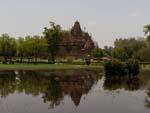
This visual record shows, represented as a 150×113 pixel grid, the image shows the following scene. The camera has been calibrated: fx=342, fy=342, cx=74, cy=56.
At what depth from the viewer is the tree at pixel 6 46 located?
84.4 metres

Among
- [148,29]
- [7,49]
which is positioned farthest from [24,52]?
[148,29]

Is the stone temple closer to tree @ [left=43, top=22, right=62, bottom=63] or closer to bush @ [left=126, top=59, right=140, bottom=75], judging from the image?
tree @ [left=43, top=22, right=62, bottom=63]

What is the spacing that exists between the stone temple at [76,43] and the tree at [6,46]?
21.9 metres

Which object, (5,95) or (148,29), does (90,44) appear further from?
(5,95)

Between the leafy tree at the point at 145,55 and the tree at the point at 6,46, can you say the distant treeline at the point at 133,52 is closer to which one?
the leafy tree at the point at 145,55

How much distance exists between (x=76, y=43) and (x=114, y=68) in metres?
70.8

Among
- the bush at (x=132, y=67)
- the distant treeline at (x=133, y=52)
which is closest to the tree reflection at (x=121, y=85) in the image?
the bush at (x=132, y=67)

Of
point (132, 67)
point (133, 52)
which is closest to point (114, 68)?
point (132, 67)

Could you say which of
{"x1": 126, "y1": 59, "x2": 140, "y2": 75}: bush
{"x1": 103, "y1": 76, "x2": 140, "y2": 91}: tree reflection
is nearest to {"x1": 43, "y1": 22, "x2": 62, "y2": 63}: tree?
{"x1": 126, "y1": 59, "x2": 140, "y2": 75}: bush

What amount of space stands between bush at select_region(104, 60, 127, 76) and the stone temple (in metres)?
63.0

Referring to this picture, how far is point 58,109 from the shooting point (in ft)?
57.7

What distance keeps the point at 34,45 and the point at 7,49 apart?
22.4 feet

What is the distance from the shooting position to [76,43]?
4459 inches

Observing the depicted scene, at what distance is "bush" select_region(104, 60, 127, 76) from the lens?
42.1 meters
